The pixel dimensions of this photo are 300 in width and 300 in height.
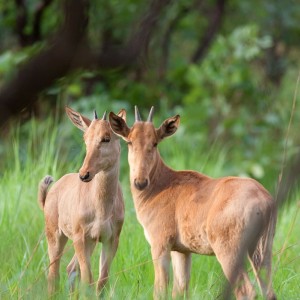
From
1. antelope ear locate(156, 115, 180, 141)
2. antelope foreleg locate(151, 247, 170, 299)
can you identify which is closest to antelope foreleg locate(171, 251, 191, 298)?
antelope foreleg locate(151, 247, 170, 299)

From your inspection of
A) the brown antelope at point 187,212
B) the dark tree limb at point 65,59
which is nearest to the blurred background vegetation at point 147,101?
the dark tree limb at point 65,59

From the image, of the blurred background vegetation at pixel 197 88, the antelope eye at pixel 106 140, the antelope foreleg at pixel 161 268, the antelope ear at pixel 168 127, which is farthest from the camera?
the blurred background vegetation at pixel 197 88

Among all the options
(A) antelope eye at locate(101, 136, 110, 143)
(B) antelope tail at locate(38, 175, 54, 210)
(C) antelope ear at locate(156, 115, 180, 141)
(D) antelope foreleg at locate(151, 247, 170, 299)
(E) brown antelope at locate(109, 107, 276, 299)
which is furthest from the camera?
(B) antelope tail at locate(38, 175, 54, 210)

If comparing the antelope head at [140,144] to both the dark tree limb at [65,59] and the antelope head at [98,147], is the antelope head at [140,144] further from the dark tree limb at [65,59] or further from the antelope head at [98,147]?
the dark tree limb at [65,59]

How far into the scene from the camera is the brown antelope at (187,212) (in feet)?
12.9

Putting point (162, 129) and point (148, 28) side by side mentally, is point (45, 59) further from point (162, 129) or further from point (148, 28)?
point (162, 129)

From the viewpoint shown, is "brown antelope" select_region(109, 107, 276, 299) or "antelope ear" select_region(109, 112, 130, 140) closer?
"brown antelope" select_region(109, 107, 276, 299)

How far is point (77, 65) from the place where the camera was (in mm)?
1417

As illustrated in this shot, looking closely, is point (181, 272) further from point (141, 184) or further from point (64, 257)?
point (64, 257)

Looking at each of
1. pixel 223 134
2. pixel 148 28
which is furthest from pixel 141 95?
pixel 148 28

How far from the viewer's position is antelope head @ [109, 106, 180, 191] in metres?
4.31

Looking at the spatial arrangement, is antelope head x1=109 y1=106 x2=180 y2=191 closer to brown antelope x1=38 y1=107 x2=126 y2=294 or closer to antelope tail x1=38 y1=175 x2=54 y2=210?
brown antelope x1=38 y1=107 x2=126 y2=294

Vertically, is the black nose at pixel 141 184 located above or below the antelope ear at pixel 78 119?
below

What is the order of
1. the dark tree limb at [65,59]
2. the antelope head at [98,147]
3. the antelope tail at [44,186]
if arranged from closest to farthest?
1. the dark tree limb at [65,59]
2. the antelope head at [98,147]
3. the antelope tail at [44,186]
